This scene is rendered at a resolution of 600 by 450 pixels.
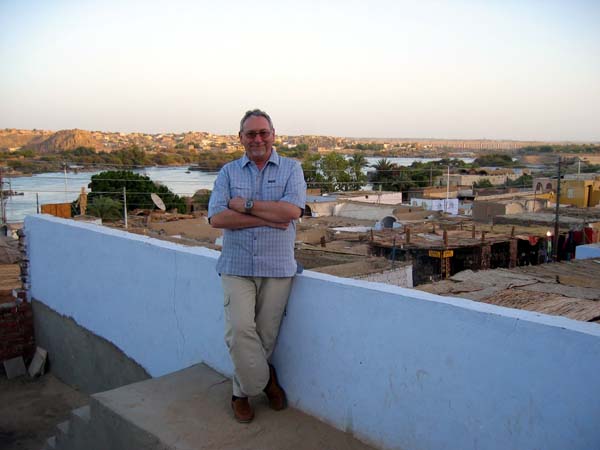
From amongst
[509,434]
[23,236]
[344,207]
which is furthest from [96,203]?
[509,434]

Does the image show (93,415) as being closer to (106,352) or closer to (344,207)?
(106,352)

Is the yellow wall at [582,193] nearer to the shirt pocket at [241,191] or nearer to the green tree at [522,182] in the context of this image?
the green tree at [522,182]

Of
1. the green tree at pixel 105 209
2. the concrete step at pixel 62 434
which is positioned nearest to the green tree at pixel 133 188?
the green tree at pixel 105 209

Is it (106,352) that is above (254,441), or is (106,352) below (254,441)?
below

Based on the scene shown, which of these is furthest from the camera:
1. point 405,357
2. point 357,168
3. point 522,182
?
point 357,168

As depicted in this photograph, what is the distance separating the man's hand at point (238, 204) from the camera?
3.27 meters

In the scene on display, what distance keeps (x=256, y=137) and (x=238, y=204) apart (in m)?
0.39

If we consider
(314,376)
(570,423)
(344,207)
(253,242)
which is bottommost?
(344,207)

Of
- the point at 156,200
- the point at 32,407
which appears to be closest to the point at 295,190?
the point at 32,407

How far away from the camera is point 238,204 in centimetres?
328

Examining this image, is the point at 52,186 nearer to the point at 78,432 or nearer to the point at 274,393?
the point at 78,432

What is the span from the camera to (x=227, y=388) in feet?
12.5

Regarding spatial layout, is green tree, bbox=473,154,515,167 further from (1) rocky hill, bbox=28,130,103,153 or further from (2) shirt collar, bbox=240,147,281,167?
(2) shirt collar, bbox=240,147,281,167

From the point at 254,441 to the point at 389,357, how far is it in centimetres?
88
